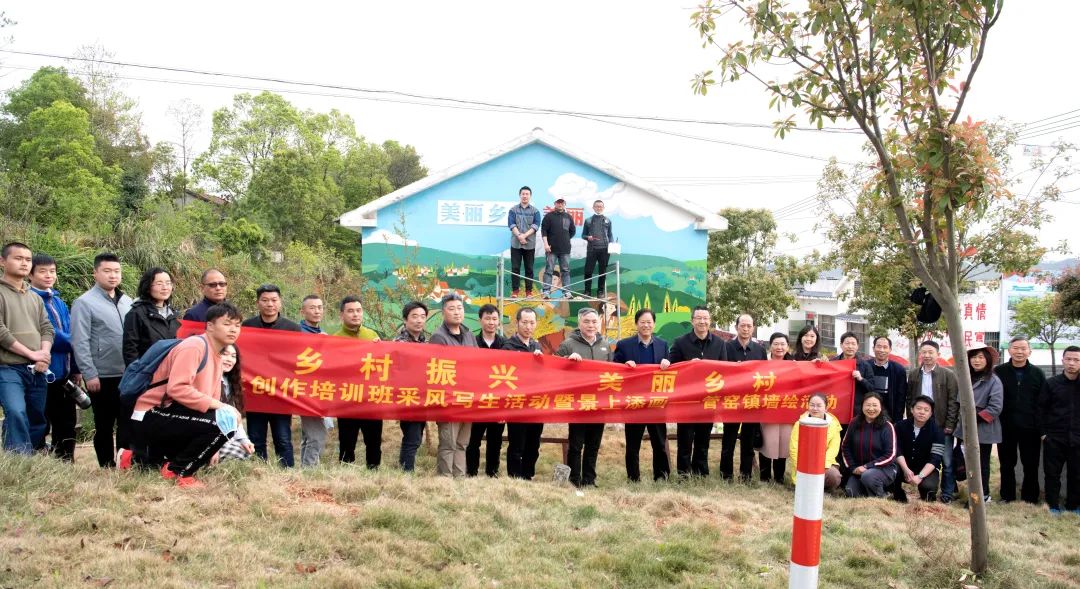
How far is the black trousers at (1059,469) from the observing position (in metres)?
7.41

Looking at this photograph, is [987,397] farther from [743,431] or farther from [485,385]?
[485,385]

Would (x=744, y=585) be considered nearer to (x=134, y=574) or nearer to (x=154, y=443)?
(x=134, y=574)

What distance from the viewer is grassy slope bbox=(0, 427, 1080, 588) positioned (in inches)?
160

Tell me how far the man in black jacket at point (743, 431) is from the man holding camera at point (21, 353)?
20.6 feet

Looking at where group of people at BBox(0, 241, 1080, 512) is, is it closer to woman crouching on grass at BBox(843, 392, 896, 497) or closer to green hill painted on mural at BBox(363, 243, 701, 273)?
woman crouching on grass at BBox(843, 392, 896, 497)

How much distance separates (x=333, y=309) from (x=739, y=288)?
20.8 m

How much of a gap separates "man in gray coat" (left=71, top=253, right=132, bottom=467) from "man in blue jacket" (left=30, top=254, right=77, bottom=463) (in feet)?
0.70

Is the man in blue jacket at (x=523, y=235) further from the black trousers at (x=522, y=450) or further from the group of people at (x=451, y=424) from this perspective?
the black trousers at (x=522, y=450)

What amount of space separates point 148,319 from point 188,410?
1354mm

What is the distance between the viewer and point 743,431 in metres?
8.21

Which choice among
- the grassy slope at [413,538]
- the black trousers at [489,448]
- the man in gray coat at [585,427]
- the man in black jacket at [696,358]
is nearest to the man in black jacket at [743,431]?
the man in black jacket at [696,358]

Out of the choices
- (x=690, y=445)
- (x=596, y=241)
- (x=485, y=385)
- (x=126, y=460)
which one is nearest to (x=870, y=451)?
(x=690, y=445)

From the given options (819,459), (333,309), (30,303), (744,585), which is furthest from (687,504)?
(333,309)

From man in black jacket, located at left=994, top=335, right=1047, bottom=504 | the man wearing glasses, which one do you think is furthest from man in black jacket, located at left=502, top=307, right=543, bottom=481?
man in black jacket, located at left=994, top=335, right=1047, bottom=504
